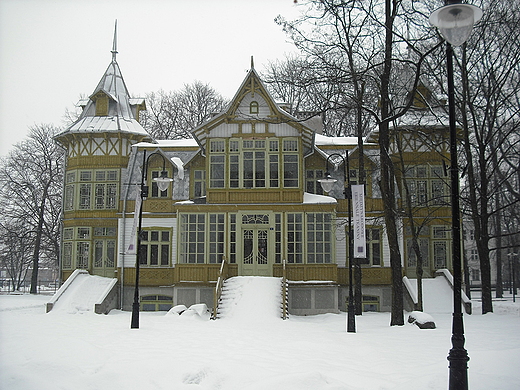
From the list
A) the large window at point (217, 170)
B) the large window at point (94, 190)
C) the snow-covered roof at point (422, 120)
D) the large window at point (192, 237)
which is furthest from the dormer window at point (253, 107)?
the large window at point (94, 190)

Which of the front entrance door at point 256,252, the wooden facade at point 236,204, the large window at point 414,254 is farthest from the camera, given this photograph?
the large window at point 414,254

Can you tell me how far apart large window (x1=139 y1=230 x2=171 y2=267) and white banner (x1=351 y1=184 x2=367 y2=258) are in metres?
11.1

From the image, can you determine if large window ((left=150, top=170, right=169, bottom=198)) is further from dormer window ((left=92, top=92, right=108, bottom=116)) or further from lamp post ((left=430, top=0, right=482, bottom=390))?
lamp post ((left=430, top=0, right=482, bottom=390))

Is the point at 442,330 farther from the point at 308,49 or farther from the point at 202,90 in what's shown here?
the point at 202,90

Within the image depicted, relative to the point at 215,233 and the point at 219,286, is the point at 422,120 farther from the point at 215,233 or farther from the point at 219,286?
the point at 219,286

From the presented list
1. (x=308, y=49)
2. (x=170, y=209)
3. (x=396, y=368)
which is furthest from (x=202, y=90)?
(x=396, y=368)

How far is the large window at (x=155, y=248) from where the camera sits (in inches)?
1040

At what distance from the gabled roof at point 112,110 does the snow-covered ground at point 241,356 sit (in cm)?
1306

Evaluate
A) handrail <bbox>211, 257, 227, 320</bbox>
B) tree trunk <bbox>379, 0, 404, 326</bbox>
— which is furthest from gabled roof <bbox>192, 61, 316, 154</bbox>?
tree trunk <bbox>379, 0, 404, 326</bbox>

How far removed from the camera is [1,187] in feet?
125

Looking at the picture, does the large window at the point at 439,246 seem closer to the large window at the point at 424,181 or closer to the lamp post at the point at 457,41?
the large window at the point at 424,181

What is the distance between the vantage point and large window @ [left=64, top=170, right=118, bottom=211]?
2784 centimetres

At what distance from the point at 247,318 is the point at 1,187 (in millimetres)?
26779

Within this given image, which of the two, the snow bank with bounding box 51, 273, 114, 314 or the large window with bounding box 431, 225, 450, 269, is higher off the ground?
the large window with bounding box 431, 225, 450, 269
